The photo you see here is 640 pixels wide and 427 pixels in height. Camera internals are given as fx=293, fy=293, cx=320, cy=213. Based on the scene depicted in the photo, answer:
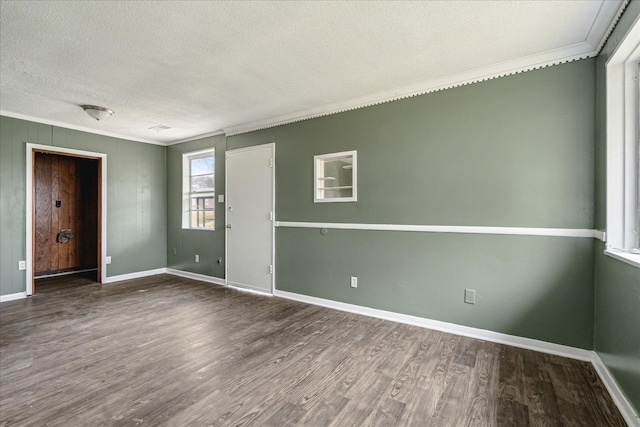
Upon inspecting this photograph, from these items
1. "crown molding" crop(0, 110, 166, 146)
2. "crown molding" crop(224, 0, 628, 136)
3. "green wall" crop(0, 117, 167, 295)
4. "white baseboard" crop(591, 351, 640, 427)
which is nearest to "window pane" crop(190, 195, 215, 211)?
"green wall" crop(0, 117, 167, 295)

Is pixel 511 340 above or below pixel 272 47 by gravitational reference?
below

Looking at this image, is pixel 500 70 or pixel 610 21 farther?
pixel 500 70

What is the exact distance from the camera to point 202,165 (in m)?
5.26

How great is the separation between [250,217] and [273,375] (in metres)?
2.62

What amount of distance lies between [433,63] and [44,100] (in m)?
4.26

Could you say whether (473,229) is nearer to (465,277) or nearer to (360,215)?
Result: (465,277)

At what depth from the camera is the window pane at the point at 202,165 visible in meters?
5.14

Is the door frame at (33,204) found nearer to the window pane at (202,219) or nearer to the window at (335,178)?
the window pane at (202,219)

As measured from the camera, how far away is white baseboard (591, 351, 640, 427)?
5.22 feet

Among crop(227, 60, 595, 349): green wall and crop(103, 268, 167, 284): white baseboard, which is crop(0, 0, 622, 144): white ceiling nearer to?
crop(227, 60, 595, 349): green wall

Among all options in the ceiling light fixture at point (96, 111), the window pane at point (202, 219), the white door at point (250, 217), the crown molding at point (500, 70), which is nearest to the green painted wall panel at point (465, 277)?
the white door at point (250, 217)

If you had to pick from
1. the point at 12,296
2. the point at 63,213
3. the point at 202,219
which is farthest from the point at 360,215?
the point at 63,213

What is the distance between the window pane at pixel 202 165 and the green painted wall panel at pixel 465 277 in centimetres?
240

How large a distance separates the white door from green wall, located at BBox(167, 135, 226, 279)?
0.86 ft
